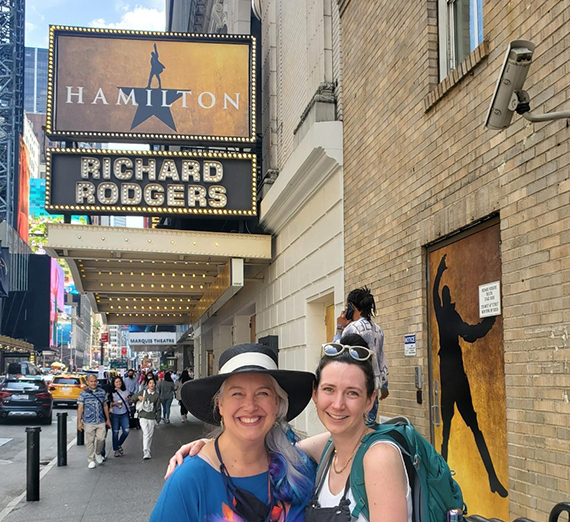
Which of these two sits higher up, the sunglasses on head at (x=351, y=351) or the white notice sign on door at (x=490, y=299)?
the white notice sign on door at (x=490, y=299)

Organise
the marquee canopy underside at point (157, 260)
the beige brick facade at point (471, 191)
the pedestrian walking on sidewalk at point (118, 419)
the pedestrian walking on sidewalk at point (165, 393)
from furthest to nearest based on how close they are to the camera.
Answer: the pedestrian walking on sidewalk at point (165, 393) < the marquee canopy underside at point (157, 260) < the pedestrian walking on sidewalk at point (118, 419) < the beige brick facade at point (471, 191)

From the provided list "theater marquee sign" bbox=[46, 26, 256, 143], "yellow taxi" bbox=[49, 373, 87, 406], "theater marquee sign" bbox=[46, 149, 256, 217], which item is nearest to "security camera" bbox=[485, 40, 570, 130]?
"theater marquee sign" bbox=[46, 149, 256, 217]

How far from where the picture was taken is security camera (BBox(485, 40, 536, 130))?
4.56 m

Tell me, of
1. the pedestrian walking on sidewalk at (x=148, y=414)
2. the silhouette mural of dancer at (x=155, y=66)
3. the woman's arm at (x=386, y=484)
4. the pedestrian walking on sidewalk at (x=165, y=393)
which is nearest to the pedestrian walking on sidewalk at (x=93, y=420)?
the pedestrian walking on sidewalk at (x=148, y=414)

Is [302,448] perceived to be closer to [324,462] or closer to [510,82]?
[324,462]

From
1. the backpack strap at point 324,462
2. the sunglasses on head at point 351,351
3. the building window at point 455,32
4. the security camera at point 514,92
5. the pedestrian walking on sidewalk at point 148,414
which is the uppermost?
the building window at point 455,32

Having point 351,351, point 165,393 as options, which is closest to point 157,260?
point 165,393

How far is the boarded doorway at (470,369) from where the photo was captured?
6.34 metres

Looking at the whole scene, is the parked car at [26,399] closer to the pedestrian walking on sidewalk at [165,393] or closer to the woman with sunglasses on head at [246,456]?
the pedestrian walking on sidewalk at [165,393]

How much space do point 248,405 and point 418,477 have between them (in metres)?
0.67

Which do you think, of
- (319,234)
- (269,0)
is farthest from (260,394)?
(269,0)

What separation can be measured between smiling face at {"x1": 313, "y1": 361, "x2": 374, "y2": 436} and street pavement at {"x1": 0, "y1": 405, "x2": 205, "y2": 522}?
6.40m

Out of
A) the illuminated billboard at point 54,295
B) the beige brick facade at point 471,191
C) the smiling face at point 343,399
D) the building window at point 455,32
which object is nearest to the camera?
the smiling face at point 343,399

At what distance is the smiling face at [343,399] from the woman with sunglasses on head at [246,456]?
0.16 metres
